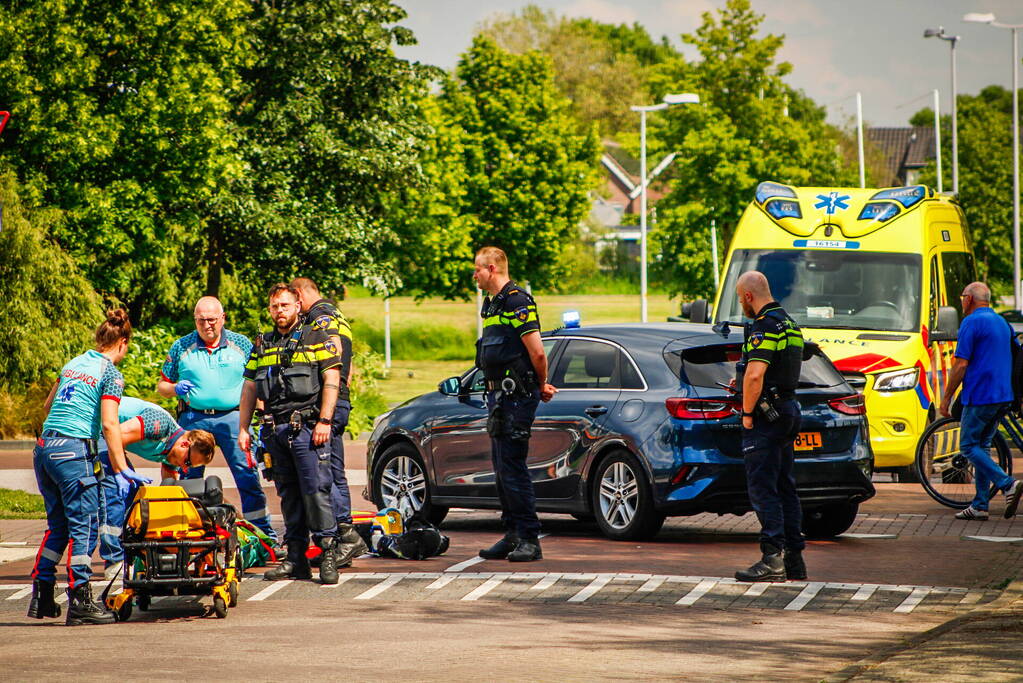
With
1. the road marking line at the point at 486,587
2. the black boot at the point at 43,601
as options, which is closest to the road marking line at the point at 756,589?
the road marking line at the point at 486,587

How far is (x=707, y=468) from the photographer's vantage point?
10.9 m

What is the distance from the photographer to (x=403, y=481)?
41.5 ft

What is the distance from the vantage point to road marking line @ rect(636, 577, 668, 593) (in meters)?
9.31

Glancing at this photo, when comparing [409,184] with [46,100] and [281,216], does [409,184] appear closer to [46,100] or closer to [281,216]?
[281,216]

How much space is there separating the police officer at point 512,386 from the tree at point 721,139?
30254 mm

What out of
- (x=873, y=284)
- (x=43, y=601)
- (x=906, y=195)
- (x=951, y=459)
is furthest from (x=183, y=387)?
(x=906, y=195)

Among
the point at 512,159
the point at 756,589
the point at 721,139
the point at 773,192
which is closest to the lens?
the point at 756,589

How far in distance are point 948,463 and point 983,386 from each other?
4.59 feet

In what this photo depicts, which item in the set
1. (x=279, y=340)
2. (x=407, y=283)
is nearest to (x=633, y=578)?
(x=279, y=340)

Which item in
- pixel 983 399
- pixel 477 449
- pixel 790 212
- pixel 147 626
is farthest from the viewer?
pixel 790 212

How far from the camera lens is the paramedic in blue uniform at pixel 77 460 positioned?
870cm

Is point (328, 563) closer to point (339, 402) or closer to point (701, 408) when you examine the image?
point (339, 402)

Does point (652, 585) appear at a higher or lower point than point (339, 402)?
lower

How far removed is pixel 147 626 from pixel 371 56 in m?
27.0
